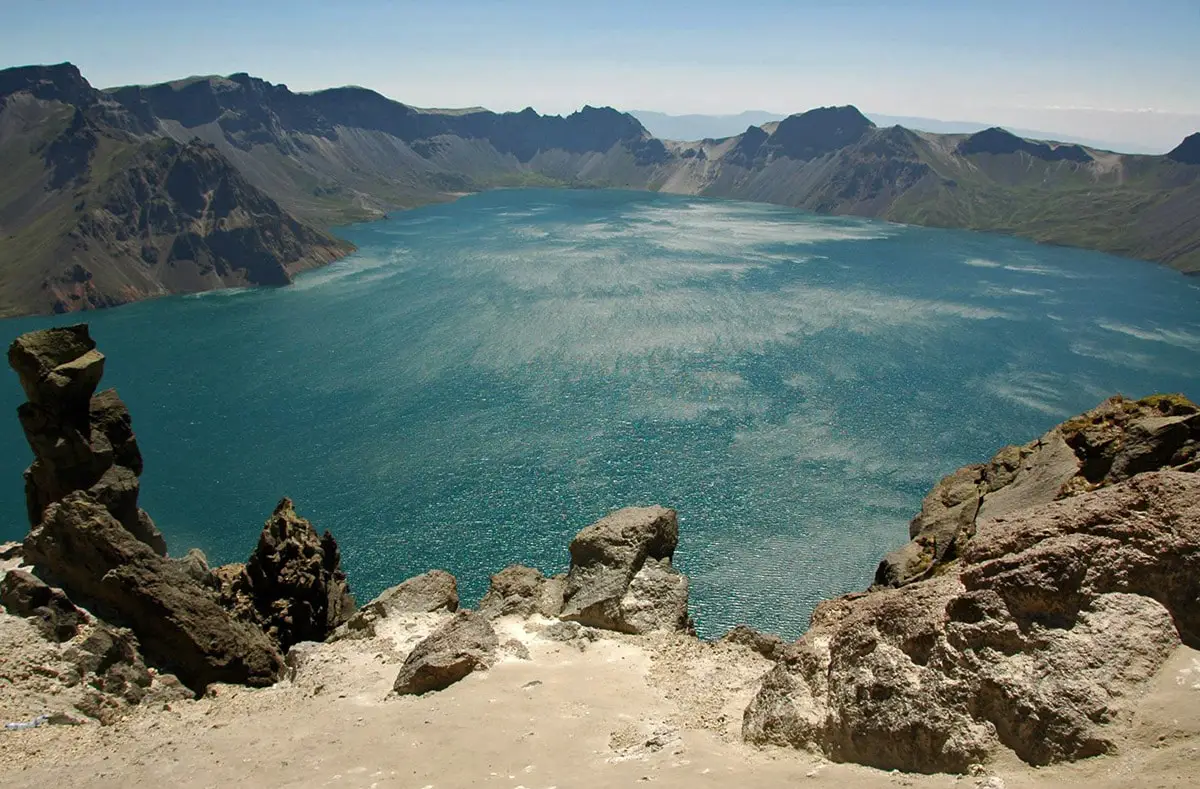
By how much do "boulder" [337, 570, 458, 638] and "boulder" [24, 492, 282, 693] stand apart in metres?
4.71

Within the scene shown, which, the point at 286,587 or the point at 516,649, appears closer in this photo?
the point at 516,649

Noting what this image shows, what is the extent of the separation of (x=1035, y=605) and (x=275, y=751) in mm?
21746

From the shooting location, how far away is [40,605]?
31.7m

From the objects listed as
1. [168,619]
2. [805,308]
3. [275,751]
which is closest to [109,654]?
[168,619]

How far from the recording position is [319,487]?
84500mm

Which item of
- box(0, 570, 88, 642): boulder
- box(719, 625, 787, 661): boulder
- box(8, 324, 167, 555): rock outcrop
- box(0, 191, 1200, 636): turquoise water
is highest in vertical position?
box(8, 324, 167, 555): rock outcrop

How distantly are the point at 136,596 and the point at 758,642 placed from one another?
86.4 ft

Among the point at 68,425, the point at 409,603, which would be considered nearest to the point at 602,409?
the point at 409,603

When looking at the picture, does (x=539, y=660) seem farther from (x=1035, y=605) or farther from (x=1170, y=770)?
(x=1170, y=770)

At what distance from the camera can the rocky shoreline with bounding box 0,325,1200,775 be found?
17.8 meters

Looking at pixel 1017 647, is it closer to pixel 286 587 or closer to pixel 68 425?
pixel 286 587

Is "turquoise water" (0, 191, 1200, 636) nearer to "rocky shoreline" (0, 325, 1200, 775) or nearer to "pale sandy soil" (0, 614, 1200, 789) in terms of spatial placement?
"rocky shoreline" (0, 325, 1200, 775)

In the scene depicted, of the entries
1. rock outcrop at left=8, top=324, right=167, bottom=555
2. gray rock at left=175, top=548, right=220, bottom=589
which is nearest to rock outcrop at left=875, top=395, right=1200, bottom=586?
gray rock at left=175, top=548, right=220, bottom=589

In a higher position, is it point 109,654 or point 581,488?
point 109,654
